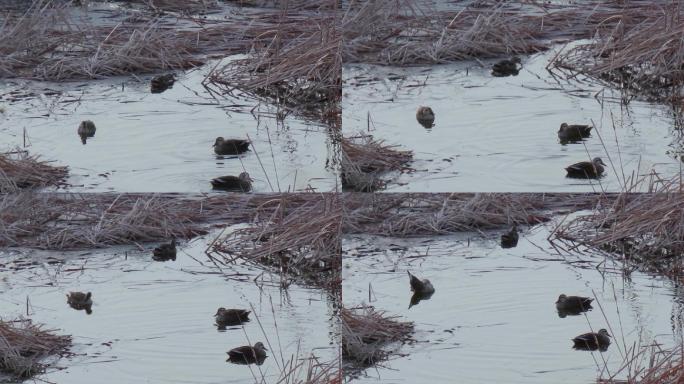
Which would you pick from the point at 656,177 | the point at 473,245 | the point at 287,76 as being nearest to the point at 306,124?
the point at 287,76

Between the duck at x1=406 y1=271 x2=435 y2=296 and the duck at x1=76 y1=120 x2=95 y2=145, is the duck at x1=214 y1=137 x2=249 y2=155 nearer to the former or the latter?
the duck at x1=76 y1=120 x2=95 y2=145

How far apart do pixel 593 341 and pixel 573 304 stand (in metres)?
0.25

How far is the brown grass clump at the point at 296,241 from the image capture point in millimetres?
4957

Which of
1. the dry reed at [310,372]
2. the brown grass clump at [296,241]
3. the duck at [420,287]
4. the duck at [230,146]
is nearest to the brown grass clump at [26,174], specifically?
the duck at [230,146]

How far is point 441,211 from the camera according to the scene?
5.23 meters

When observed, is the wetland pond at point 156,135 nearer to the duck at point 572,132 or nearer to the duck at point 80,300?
the duck at point 80,300

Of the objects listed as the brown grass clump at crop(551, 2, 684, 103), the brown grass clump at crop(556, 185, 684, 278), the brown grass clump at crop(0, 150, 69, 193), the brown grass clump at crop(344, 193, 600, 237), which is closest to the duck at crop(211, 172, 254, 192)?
the brown grass clump at crop(344, 193, 600, 237)

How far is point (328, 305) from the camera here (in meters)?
4.65

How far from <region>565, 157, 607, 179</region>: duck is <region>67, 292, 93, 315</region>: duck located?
Result: 190 cm

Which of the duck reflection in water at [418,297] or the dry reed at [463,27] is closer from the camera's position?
the duck reflection in water at [418,297]

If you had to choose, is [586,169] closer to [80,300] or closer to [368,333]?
[368,333]

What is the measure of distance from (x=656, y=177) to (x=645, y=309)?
89cm

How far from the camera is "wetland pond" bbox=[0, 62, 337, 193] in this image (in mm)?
5484

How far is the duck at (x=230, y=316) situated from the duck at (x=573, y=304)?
3.33ft
